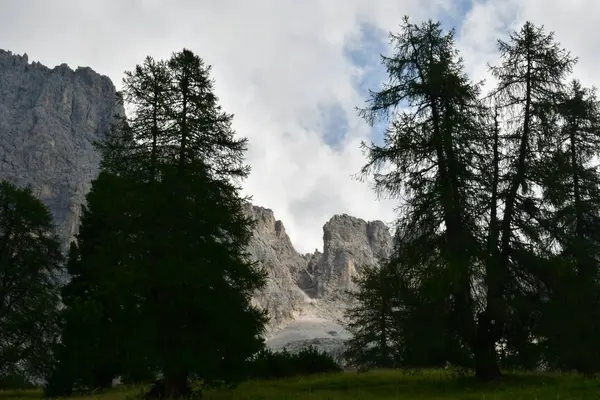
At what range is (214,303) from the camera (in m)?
13.4

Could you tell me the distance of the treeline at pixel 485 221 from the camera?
49.0 feet

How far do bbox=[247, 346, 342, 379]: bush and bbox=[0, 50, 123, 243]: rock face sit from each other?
144 metres

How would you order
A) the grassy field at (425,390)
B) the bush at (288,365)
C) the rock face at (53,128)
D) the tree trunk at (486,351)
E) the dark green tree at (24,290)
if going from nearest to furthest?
1. the grassy field at (425,390)
2. the tree trunk at (486,351)
3. the bush at (288,365)
4. the dark green tree at (24,290)
5. the rock face at (53,128)

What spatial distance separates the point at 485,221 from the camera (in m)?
16.2

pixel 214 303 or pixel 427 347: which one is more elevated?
pixel 214 303

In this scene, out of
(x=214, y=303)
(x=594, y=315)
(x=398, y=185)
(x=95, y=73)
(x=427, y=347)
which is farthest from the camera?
(x=95, y=73)

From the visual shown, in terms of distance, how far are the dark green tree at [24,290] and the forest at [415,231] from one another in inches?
400

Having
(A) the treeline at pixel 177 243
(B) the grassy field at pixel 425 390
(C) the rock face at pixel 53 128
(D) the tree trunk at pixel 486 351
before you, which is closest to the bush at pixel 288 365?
(B) the grassy field at pixel 425 390

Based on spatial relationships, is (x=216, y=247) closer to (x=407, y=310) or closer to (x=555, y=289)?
(x=407, y=310)

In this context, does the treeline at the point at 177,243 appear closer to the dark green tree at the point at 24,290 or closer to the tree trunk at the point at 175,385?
Result: the tree trunk at the point at 175,385

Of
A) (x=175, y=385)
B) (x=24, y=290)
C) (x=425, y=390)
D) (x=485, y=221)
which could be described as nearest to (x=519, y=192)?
(x=485, y=221)

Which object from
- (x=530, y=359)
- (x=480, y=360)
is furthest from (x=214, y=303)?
(x=530, y=359)

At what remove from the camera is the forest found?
13.3 metres

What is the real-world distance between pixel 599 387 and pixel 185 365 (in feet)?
34.4
